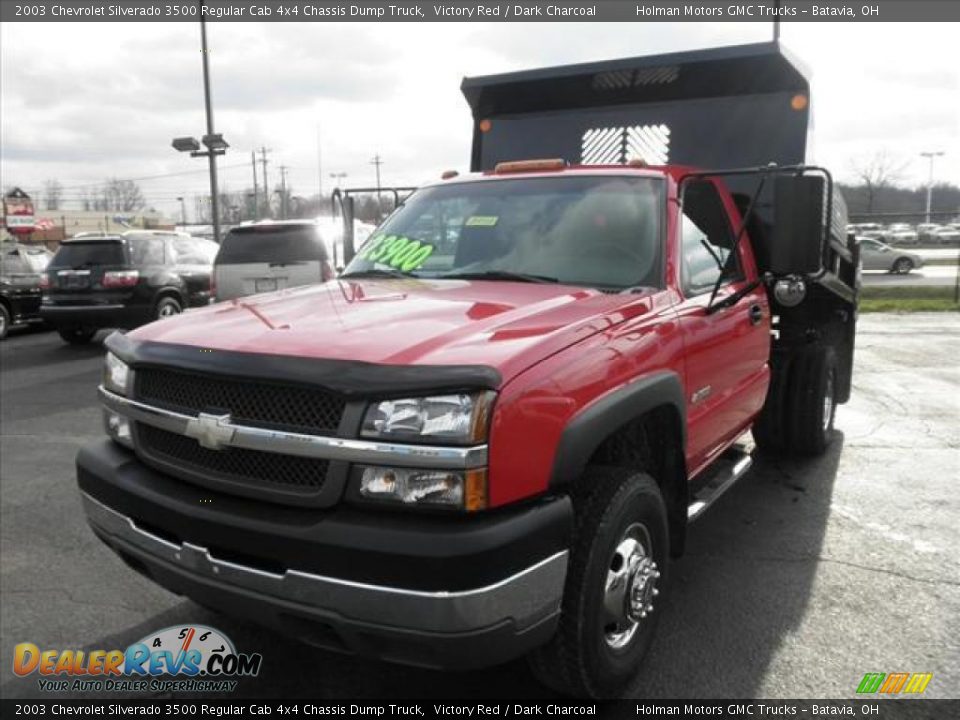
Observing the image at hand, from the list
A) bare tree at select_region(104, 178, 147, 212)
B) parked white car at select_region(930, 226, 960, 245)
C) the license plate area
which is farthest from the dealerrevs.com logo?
bare tree at select_region(104, 178, 147, 212)

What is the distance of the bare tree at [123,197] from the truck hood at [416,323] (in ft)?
402

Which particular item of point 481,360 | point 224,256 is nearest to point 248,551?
point 481,360

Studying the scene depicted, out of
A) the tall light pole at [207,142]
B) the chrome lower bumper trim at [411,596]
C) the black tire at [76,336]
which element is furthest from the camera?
the tall light pole at [207,142]

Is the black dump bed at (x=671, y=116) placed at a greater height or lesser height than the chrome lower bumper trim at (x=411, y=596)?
greater

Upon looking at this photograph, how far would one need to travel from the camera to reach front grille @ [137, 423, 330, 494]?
2303 mm

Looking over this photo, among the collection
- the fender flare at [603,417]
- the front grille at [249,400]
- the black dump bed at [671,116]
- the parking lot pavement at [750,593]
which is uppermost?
the black dump bed at [671,116]

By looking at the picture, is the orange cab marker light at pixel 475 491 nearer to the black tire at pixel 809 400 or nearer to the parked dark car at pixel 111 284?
the black tire at pixel 809 400

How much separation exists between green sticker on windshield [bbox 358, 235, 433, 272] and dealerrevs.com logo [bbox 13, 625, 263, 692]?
1.91 meters

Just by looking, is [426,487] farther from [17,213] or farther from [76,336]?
[17,213]

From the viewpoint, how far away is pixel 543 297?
9.98 feet

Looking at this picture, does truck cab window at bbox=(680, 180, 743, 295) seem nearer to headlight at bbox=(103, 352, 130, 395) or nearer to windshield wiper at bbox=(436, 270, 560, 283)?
windshield wiper at bbox=(436, 270, 560, 283)

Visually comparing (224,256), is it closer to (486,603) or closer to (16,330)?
(16,330)

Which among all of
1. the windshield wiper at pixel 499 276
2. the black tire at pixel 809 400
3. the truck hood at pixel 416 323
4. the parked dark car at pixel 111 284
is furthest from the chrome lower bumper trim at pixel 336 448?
the parked dark car at pixel 111 284

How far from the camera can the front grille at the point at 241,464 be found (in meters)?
2.30
